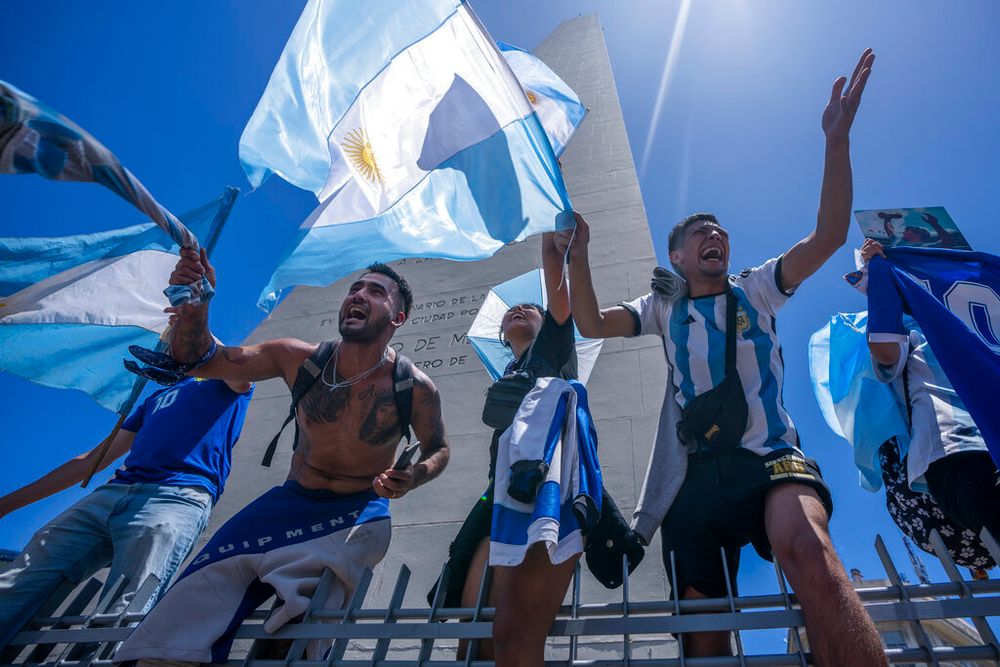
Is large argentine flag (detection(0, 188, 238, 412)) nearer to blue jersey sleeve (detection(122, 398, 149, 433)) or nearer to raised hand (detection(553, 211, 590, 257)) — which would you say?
blue jersey sleeve (detection(122, 398, 149, 433))

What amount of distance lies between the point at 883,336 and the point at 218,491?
9.20 feet

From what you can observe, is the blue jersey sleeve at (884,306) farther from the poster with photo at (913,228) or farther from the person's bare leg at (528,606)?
the person's bare leg at (528,606)

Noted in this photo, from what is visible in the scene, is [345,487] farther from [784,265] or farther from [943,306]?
[943,306]

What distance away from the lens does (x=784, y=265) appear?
6.96 feet

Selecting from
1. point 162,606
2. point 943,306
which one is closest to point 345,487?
point 162,606

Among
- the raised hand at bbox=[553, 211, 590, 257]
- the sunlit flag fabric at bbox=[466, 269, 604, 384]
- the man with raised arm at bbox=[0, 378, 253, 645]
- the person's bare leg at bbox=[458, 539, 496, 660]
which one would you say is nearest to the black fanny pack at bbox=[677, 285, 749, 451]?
the raised hand at bbox=[553, 211, 590, 257]

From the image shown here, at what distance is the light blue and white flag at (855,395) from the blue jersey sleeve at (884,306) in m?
0.41

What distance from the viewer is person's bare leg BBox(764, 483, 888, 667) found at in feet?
4.26

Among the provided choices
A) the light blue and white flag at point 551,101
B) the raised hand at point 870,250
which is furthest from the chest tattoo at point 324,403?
the raised hand at point 870,250

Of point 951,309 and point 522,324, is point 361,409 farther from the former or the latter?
point 951,309

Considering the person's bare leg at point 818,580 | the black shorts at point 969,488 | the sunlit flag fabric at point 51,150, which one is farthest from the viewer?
the black shorts at point 969,488

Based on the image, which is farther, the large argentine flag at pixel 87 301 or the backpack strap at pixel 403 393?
the large argentine flag at pixel 87 301

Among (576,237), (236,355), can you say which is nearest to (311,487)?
(236,355)

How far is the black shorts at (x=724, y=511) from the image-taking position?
5.68 ft
